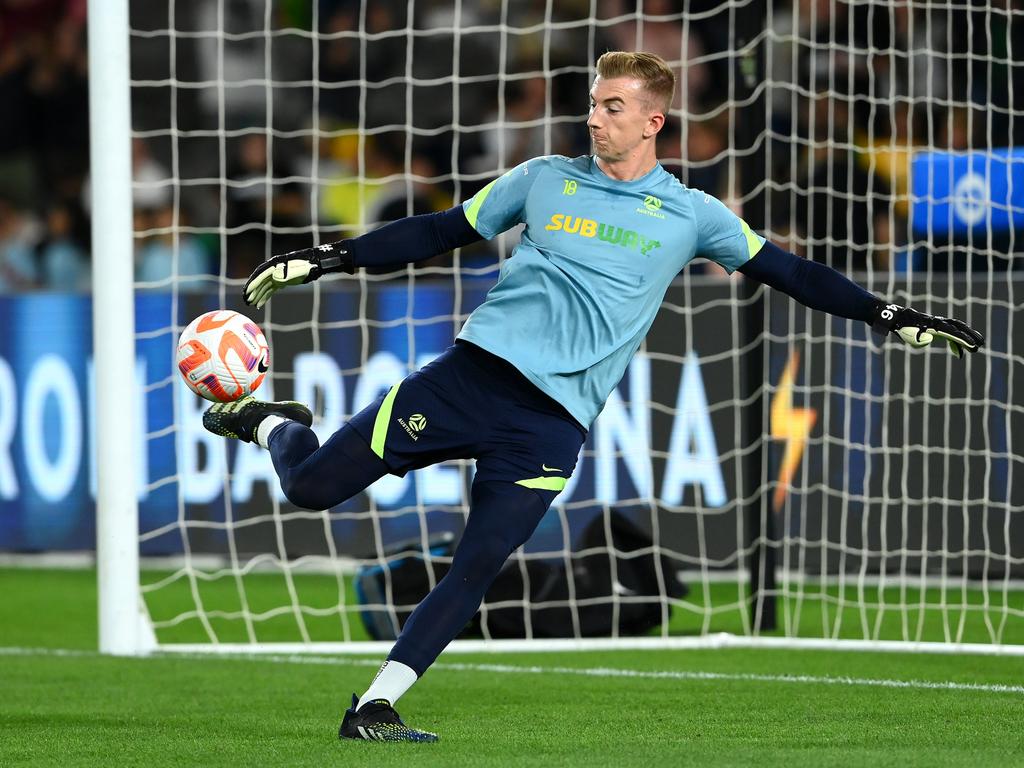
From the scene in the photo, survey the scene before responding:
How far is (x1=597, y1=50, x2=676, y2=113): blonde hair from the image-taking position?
16.9ft

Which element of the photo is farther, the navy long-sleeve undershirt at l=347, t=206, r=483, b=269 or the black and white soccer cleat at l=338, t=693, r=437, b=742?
the navy long-sleeve undershirt at l=347, t=206, r=483, b=269

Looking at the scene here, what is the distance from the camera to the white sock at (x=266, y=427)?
5668mm

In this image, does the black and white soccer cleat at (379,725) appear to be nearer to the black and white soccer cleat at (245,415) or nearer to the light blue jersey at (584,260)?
the light blue jersey at (584,260)

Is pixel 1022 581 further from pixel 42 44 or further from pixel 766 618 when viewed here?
pixel 42 44

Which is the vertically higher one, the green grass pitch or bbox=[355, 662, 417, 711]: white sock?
bbox=[355, 662, 417, 711]: white sock

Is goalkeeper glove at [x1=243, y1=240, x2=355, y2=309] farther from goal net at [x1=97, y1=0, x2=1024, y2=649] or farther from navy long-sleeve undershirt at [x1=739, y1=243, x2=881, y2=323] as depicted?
goal net at [x1=97, y1=0, x2=1024, y2=649]

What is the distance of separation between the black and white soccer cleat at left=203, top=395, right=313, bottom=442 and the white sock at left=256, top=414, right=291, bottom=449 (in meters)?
0.02

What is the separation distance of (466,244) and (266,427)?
37.3 inches

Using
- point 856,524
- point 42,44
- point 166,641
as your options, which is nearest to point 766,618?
point 856,524

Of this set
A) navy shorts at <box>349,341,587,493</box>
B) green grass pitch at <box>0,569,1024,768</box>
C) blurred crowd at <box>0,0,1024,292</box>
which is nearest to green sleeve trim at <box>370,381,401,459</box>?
navy shorts at <box>349,341,587,493</box>

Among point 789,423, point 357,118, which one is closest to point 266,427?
point 789,423

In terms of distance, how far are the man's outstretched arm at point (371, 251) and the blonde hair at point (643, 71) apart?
0.61m

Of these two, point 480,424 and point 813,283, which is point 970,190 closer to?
point 813,283

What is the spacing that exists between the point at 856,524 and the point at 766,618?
129 cm
